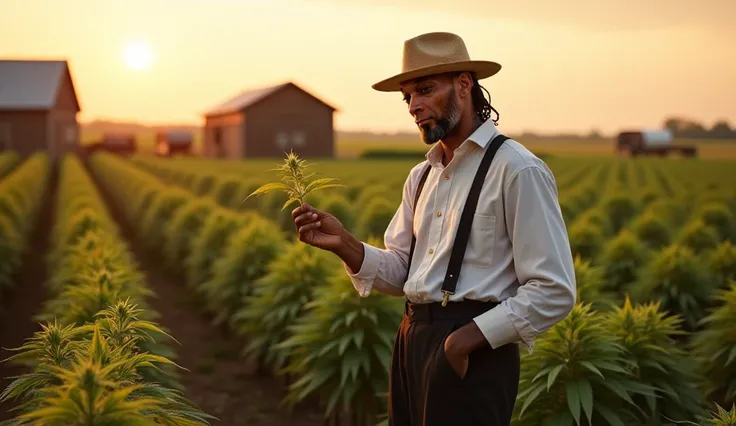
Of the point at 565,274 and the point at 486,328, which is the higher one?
the point at 565,274

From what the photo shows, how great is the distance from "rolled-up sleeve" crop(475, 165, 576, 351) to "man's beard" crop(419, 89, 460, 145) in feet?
1.32

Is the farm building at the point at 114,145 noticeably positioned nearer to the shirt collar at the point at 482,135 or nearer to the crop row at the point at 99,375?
the crop row at the point at 99,375

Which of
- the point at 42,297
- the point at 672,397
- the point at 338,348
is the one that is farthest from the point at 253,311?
the point at 42,297

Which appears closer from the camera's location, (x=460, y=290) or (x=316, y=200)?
(x=460, y=290)

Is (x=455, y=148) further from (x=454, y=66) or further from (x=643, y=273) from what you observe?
(x=643, y=273)

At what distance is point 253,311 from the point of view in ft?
28.9

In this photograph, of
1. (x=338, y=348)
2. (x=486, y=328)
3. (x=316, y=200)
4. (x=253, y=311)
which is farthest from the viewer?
(x=316, y=200)

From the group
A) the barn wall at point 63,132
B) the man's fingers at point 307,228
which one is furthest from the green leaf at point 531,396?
the barn wall at point 63,132

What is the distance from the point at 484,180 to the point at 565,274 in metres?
0.51

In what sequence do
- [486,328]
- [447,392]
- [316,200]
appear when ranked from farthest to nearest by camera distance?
[316,200] < [447,392] < [486,328]

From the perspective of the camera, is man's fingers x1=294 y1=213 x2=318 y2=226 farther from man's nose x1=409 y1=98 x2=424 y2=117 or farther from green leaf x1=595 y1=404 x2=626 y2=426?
green leaf x1=595 y1=404 x2=626 y2=426

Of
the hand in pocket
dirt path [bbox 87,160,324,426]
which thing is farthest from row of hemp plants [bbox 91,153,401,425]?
the hand in pocket

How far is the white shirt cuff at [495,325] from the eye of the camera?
3348mm

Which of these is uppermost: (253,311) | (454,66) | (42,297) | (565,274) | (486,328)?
(454,66)
